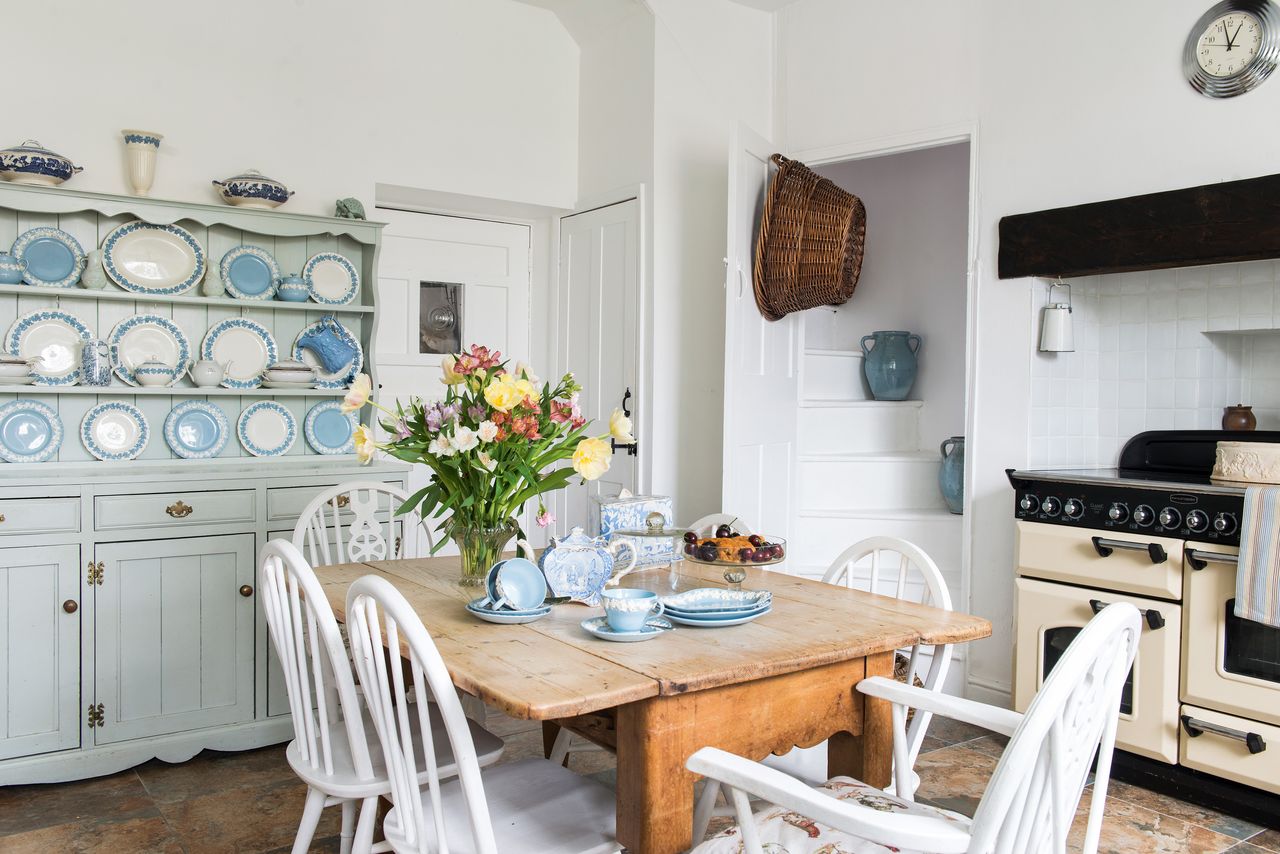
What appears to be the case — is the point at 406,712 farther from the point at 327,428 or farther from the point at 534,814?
the point at 327,428

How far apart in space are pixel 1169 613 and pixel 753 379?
166 cm

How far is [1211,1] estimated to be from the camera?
120 inches

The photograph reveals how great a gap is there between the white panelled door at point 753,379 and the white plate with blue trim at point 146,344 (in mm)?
1987

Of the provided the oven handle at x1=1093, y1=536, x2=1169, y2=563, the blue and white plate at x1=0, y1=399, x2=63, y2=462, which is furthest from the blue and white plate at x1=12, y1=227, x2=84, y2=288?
the oven handle at x1=1093, y1=536, x2=1169, y2=563

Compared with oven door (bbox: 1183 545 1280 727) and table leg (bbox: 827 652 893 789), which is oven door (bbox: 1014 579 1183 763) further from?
table leg (bbox: 827 652 893 789)

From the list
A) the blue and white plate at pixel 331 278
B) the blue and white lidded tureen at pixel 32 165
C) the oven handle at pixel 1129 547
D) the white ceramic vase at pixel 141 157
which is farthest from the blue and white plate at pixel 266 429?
the oven handle at pixel 1129 547

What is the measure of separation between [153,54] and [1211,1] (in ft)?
11.7

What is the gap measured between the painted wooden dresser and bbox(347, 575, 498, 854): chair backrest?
5.68 ft

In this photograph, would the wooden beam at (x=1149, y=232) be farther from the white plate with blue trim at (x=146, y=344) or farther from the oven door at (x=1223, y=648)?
the white plate with blue trim at (x=146, y=344)

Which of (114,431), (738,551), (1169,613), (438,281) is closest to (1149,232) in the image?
(1169,613)

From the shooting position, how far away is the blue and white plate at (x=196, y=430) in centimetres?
352

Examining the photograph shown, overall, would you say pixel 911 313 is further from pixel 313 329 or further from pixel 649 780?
pixel 649 780

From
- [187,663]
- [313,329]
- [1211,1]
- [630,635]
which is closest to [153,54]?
[313,329]

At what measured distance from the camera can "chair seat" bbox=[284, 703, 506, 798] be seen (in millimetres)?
1816
